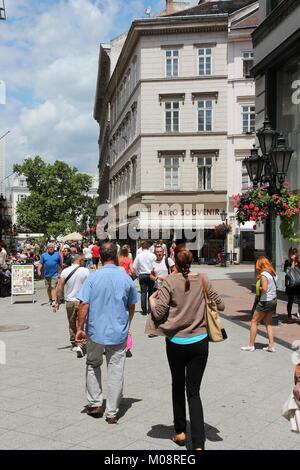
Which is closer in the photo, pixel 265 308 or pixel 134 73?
pixel 265 308

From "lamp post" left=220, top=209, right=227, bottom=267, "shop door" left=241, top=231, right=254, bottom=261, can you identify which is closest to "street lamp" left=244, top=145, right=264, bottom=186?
"lamp post" left=220, top=209, right=227, bottom=267

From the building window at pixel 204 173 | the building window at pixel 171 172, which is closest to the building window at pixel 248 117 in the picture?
the building window at pixel 204 173

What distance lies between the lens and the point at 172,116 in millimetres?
39781

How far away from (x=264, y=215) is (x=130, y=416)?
7066 millimetres

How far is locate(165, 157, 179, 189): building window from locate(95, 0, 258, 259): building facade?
0.23 ft

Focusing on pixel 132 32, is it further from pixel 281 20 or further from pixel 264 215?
pixel 264 215

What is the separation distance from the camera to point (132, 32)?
131 ft

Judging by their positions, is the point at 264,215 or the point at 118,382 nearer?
the point at 118,382

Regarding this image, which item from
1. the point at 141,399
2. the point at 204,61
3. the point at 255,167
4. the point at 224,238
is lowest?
the point at 141,399

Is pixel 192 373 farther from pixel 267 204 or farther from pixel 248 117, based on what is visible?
pixel 248 117

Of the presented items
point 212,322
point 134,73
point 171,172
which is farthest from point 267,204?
point 134,73

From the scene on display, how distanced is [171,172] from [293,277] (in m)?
28.1

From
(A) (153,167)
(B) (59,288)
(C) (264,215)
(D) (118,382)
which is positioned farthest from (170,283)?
(A) (153,167)

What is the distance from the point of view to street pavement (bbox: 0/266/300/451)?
502 cm
